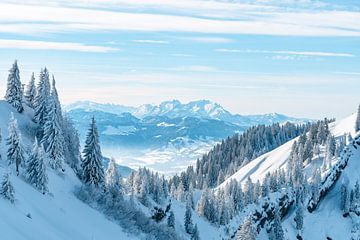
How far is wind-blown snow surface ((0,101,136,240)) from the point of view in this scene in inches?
1465

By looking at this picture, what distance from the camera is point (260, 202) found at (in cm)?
14250

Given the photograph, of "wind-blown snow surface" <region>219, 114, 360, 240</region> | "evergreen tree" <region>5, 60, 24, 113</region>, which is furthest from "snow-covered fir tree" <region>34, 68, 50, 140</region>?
"wind-blown snow surface" <region>219, 114, 360, 240</region>

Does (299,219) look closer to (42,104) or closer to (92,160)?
(92,160)

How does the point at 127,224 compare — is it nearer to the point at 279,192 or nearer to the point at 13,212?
the point at 13,212

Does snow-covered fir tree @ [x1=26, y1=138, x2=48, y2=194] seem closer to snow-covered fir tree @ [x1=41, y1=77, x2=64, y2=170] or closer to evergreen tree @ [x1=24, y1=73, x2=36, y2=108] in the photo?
snow-covered fir tree @ [x1=41, y1=77, x2=64, y2=170]

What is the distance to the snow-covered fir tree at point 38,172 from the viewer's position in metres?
57.2

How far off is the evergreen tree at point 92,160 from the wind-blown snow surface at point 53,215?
99.0 inches

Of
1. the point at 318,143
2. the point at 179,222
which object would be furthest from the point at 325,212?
the point at 179,222

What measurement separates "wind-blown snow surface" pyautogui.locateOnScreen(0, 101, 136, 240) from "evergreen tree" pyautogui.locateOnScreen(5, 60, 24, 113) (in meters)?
17.1

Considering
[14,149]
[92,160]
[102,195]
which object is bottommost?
[102,195]

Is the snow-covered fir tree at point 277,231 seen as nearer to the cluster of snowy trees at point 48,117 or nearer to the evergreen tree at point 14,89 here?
the cluster of snowy trees at point 48,117

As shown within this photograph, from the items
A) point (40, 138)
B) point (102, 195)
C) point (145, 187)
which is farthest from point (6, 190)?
point (145, 187)

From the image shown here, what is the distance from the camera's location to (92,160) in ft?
Answer: 245

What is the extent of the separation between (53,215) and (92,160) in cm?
2512
